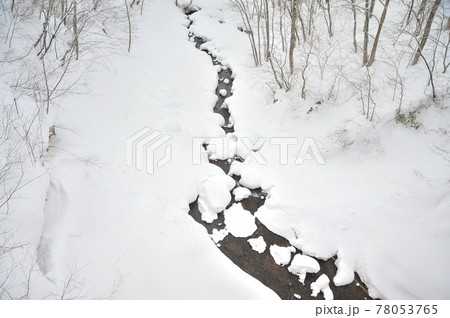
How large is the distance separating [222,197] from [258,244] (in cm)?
185

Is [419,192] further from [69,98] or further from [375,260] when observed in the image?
[69,98]

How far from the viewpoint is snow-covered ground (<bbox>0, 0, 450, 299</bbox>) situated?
22.7ft

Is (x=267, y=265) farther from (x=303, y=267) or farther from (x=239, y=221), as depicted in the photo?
(x=239, y=221)

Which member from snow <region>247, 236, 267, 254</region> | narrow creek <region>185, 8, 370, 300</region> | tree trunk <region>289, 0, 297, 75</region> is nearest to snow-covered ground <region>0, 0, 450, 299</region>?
snow <region>247, 236, 267, 254</region>

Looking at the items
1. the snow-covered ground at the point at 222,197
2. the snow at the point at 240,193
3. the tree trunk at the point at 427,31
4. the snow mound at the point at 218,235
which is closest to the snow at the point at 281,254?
the snow-covered ground at the point at 222,197

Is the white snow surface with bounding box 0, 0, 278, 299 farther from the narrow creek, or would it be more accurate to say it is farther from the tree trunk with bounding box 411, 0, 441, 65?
the tree trunk with bounding box 411, 0, 441, 65

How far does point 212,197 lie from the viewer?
9.48 meters

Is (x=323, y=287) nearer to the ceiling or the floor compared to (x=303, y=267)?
nearer to the floor

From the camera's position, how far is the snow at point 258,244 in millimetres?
8489

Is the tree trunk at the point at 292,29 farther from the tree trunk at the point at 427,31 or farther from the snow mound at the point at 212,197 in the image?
the snow mound at the point at 212,197

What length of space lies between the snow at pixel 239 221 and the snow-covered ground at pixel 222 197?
3 cm

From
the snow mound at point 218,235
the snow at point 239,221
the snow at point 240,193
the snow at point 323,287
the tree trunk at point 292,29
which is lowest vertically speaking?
the snow at point 323,287

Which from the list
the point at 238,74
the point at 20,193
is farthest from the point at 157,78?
the point at 20,193

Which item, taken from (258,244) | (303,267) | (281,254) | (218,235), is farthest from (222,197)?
(303,267)
